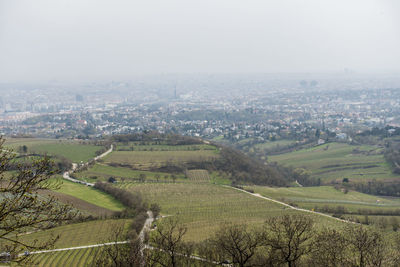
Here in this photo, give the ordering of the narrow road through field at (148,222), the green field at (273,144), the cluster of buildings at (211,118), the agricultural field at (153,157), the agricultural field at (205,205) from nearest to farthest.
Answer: the narrow road through field at (148,222), the agricultural field at (205,205), the agricultural field at (153,157), the green field at (273,144), the cluster of buildings at (211,118)

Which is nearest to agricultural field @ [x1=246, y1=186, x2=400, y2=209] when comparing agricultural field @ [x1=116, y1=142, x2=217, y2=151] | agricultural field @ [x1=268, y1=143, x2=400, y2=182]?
agricultural field @ [x1=268, y1=143, x2=400, y2=182]

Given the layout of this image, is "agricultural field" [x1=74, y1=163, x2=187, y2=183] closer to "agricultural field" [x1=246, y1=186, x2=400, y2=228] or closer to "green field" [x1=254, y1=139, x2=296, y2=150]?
"agricultural field" [x1=246, y1=186, x2=400, y2=228]

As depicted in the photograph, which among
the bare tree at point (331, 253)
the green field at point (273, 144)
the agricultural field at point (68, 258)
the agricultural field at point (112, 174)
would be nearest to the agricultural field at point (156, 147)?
the agricultural field at point (112, 174)

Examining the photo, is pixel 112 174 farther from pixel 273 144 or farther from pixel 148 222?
pixel 273 144

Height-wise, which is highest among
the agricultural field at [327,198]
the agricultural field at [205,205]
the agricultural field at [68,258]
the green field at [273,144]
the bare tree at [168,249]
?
the bare tree at [168,249]

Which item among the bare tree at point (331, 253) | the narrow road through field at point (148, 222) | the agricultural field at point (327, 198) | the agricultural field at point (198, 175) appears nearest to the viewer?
the bare tree at point (331, 253)

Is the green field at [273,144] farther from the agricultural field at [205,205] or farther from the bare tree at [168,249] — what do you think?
the bare tree at [168,249]

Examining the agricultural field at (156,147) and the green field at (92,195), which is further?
the agricultural field at (156,147)
